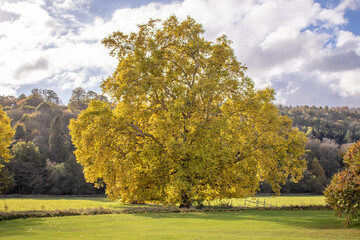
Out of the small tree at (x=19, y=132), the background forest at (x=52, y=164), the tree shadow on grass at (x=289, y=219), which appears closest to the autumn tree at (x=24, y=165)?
the background forest at (x=52, y=164)

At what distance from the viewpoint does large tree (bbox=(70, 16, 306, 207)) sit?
20938 millimetres

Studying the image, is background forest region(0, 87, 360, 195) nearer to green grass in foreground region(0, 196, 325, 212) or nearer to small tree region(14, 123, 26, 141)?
small tree region(14, 123, 26, 141)

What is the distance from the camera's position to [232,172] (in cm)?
2195

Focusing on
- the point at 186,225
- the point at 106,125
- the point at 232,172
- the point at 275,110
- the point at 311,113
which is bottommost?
the point at 186,225

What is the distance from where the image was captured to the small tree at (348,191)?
39.0ft

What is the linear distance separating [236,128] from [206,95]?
10.7 feet

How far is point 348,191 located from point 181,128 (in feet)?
39.4

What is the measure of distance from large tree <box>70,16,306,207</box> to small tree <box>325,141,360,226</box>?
8.12 m

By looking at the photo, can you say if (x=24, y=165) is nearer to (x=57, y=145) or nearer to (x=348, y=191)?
(x=57, y=145)

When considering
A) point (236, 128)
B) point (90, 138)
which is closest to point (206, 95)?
point (236, 128)

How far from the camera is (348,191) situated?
474 inches


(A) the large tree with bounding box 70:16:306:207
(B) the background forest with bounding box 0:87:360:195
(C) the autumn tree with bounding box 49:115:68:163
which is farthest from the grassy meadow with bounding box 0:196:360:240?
(C) the autumn tree with bounding box 49:115:68:163

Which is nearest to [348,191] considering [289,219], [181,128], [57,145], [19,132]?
[289,219]

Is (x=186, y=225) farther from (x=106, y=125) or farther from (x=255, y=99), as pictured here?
(x=255, y=99)
